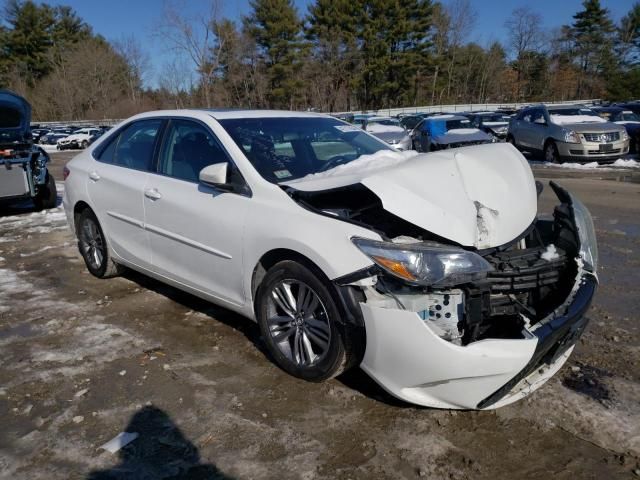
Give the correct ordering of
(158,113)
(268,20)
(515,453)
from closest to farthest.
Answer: (515,453), (158,113), (268,20)

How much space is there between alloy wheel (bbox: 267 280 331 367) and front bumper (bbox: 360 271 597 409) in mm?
349

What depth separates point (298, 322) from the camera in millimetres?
3205

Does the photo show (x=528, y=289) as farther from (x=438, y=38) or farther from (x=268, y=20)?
(x=438, y=38)

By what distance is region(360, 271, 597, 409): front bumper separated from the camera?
2.54 m

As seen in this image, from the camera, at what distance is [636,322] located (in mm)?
4035

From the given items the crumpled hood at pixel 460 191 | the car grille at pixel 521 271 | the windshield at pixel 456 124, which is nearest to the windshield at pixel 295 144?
the crumpled hood at pixel 460 191

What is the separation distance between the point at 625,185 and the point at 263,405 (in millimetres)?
10674

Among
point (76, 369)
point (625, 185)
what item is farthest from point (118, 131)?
point (625, 185)

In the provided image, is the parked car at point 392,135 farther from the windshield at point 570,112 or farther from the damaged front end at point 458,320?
the damaged front end at point 458,320

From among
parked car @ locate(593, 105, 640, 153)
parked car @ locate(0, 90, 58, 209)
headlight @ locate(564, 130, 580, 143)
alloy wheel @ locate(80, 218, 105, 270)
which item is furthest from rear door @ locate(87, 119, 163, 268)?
parked car @ locate(593, 105, 640, 153)

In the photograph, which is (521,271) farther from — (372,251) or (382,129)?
(382,129)

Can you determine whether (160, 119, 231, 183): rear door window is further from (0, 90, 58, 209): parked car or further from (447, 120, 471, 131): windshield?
(447, 120, 471, 131): windshield

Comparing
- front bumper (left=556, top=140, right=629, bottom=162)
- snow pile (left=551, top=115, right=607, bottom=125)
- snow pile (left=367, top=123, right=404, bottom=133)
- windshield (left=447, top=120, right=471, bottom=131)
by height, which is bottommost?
front bumper (left=556, top=140, right=629, bottom=162)

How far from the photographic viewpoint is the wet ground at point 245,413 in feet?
8.32
